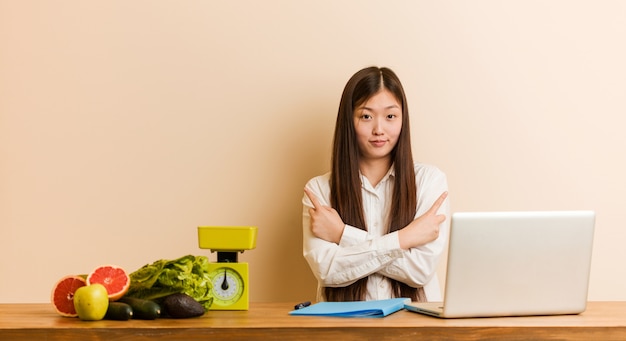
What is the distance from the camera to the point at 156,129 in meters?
3.47

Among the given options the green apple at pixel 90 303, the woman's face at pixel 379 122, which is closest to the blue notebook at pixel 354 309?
the green apple at pixel 90 303

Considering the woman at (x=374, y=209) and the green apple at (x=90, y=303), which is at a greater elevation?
the woman at (x=374, y=209)

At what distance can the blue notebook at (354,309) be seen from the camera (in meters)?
2.13

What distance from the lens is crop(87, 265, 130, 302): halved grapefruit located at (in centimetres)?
217

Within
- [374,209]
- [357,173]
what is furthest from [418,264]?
[357,173]

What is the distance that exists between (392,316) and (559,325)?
16.8 inches

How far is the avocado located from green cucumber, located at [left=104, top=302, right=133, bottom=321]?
98 millimetres

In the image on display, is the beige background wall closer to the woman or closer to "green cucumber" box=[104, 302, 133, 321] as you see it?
the woman

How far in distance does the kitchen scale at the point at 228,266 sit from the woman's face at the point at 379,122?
2.84ft

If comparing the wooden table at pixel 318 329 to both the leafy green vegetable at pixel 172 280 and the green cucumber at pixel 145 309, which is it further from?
the leafy green vegetable at pixel 172 280

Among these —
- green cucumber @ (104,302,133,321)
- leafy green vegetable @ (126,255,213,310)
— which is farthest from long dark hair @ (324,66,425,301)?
green cucumber @ (104,302,133,321)

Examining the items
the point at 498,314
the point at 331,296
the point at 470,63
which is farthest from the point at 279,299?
the point at 498,314

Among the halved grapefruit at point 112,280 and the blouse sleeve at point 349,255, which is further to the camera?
the blouse sleeve at point 349,255

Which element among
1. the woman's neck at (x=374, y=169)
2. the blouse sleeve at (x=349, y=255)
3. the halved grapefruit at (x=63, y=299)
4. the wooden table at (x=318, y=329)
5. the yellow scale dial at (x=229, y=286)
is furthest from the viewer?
the woman's neck at (x=374, y=169)
